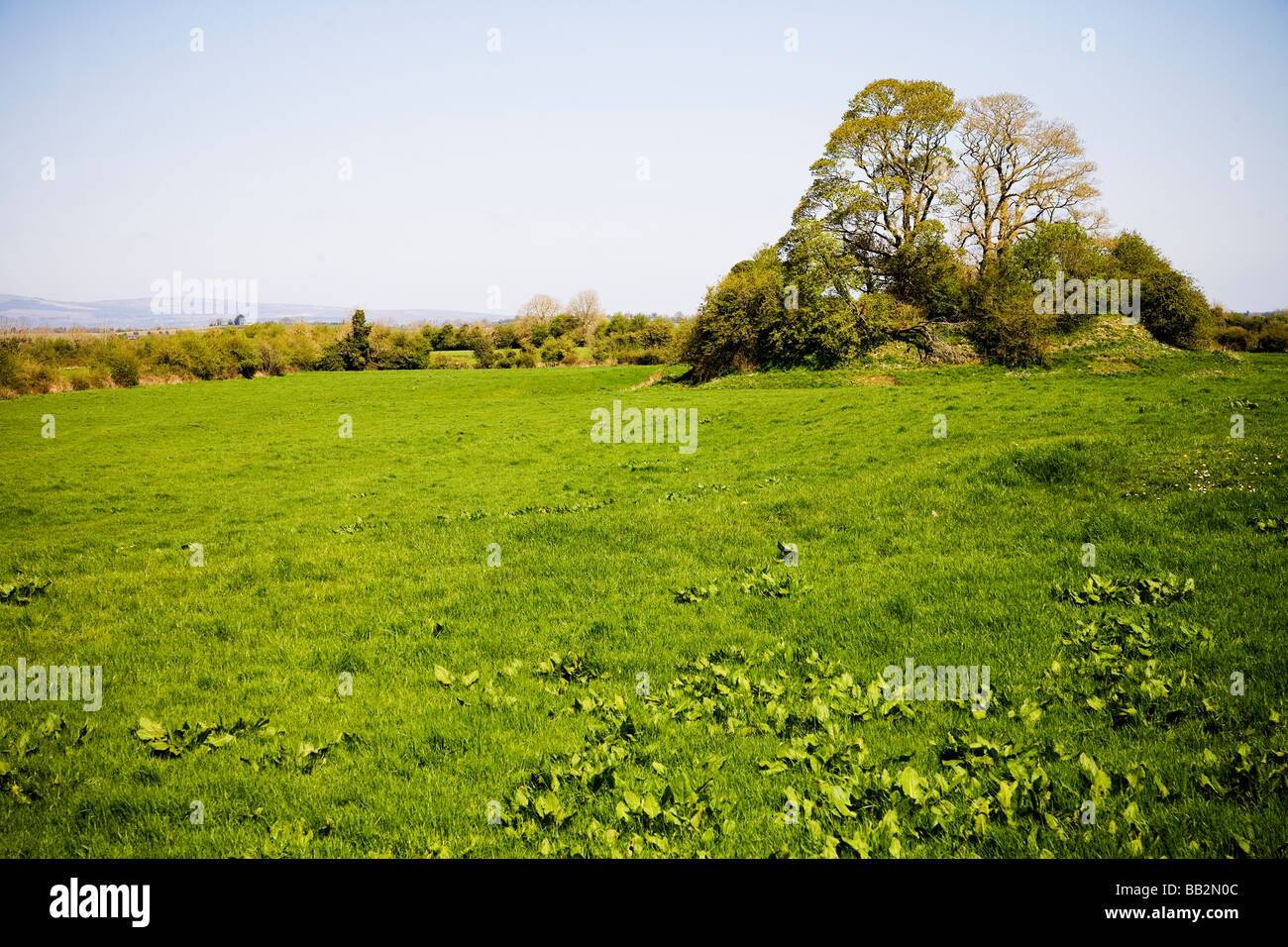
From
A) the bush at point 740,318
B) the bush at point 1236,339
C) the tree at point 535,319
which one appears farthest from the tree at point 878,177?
the tree at point 535,319

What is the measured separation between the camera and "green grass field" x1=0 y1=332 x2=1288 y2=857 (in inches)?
214

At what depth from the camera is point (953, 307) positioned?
5122 cm

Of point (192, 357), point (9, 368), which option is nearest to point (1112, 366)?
point (9, 368)

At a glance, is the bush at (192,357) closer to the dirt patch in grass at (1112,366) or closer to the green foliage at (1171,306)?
the dirt patch in grass at (1112,366)

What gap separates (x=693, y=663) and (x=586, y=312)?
118269 millimetres

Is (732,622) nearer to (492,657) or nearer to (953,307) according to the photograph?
(492,657)

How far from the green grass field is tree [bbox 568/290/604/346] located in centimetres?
9588

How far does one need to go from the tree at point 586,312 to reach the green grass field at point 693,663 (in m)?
95.9

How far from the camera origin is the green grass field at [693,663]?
5434 mm

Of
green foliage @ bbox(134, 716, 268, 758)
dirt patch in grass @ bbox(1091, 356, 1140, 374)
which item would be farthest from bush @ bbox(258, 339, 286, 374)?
dirt patch in grass @ bbox(1091, 356, 1140, 374)

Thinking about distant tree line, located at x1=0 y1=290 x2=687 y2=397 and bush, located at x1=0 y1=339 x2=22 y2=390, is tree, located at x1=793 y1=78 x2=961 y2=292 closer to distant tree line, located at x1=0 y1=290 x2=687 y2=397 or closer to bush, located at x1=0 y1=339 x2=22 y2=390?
distant tree line, located at x1=0 y1=290 x2=687 y2=397

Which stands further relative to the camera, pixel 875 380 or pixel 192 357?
pixel 192 357

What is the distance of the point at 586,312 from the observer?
4771 inches

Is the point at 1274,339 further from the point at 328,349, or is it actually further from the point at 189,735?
the point at 328,349
